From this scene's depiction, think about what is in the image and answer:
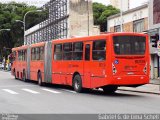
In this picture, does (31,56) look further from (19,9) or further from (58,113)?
(19,9)

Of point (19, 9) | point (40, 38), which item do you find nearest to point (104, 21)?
point (40, 38)

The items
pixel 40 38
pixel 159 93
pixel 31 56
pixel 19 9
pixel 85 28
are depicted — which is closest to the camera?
pixel 159 93

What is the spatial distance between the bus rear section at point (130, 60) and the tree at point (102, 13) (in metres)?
49.5

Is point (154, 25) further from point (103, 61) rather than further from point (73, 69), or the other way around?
point (103, 61)

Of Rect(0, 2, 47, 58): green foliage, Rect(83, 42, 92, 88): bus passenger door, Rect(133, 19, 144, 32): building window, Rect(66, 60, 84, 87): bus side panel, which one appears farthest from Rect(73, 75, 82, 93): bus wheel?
Rect(0, 2, 47, 58): green foliage

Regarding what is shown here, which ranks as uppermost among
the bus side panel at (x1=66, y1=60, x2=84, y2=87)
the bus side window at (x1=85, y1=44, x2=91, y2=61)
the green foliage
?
the green foliage

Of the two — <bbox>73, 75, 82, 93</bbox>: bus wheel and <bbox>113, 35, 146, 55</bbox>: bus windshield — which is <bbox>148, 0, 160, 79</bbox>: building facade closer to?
<bbox>73, 75, 82, 93</bbox>: bus wheel

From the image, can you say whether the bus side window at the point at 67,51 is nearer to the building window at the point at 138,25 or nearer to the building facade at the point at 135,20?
the building facade at the point at 135,20

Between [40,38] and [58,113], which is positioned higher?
[40,38]

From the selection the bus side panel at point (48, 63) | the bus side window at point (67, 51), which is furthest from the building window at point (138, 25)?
the bus side window at point (67, 51)

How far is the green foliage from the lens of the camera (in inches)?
3046

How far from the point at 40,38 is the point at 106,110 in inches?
2130

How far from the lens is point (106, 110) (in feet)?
47.0

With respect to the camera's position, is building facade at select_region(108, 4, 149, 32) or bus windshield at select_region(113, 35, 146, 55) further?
building facade at select_region(108, 4, 149, 32)
